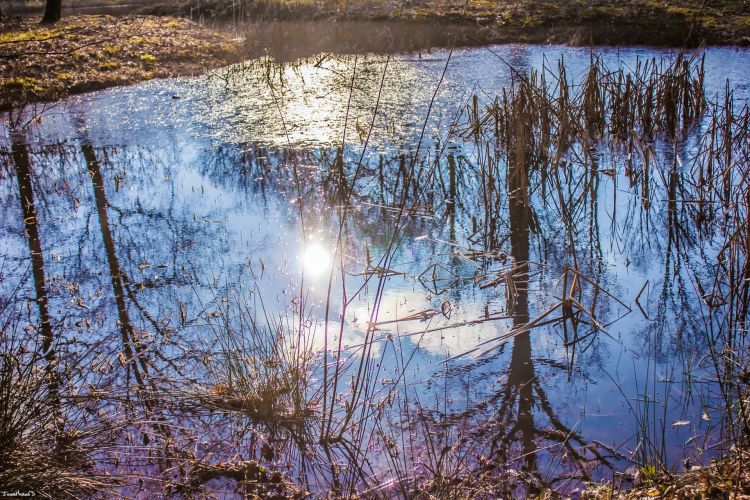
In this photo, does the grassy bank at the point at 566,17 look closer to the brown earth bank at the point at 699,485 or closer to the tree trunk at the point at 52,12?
the tree trunk at the point at 52,12

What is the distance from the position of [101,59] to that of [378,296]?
9122 mm

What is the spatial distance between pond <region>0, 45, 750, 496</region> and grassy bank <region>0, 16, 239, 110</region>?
1.78 m

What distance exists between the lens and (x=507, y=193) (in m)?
5.15

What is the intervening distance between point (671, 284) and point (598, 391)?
4.02ft

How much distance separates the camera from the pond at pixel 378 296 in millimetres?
2541

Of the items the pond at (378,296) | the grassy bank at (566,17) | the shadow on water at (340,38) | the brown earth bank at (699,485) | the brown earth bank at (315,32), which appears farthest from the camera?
the shadow on water at (340,38)

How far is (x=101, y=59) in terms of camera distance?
34.2 feet

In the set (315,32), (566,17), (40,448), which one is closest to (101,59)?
(315,32)

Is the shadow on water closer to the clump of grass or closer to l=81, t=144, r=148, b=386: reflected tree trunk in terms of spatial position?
l=81, t=144, r=148, b=386: reflected tree trunk

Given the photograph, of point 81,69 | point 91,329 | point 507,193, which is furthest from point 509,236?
point 81,69

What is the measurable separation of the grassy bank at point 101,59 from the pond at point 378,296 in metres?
1.78

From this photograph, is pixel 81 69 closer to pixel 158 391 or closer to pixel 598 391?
pixel 158 391

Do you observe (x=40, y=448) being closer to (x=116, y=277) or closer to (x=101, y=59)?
(x=116, y=277)

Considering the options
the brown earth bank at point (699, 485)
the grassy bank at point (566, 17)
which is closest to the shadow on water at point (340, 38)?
the grassy bank at point (566, 17)
